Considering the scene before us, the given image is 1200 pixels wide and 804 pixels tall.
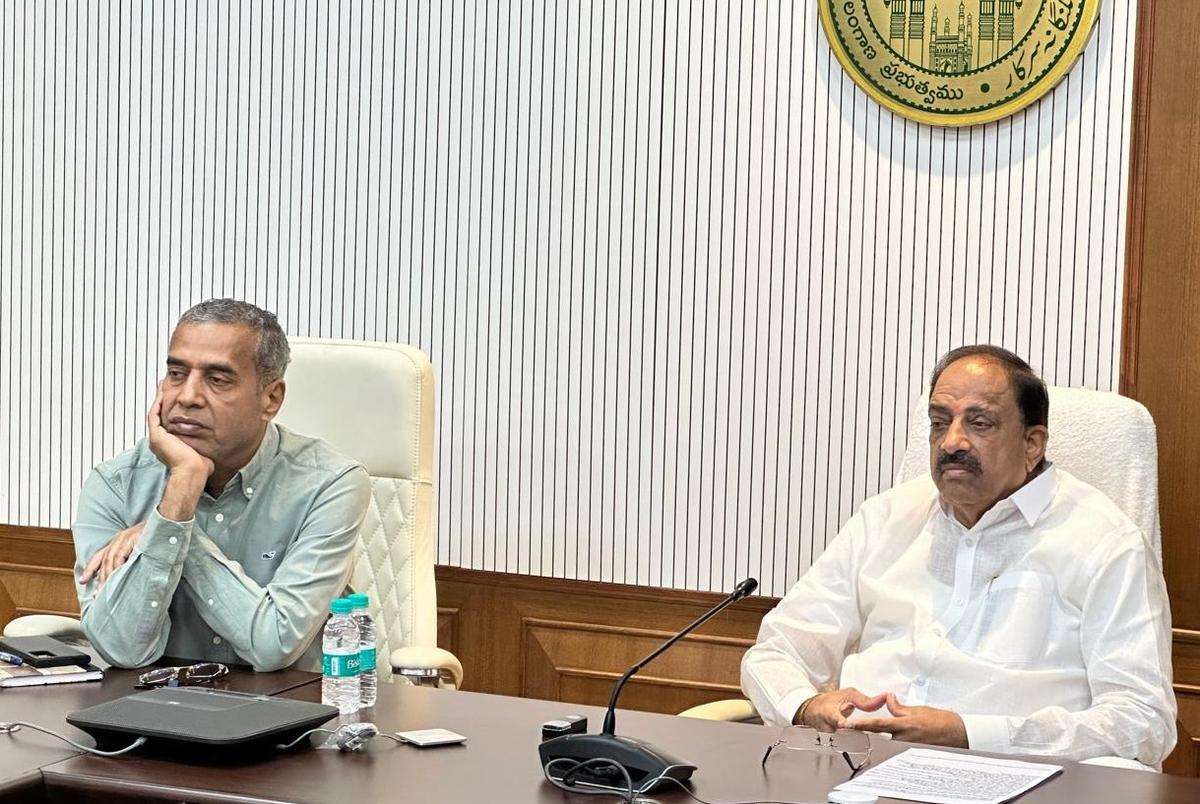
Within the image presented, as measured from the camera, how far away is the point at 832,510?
3.40 meters

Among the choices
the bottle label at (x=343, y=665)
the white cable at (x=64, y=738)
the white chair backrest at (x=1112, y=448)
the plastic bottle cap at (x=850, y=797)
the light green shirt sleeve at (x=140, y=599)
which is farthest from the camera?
the white chair backrest at (x=1112, y=448)

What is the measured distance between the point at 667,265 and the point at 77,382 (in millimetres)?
1663

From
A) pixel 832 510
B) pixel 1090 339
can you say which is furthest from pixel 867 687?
pixel 1090 339

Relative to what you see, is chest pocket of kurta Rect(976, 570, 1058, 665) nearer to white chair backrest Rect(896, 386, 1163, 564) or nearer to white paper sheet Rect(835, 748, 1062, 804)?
white chair backrest Rect(896, 386, 1163, 564)

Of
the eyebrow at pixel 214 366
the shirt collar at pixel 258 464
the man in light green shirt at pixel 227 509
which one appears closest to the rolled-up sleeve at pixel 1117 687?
the man in light green shirt at pixel 227 509

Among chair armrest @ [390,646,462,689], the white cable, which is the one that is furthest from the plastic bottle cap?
chair armrest @ [390,646,462,689]

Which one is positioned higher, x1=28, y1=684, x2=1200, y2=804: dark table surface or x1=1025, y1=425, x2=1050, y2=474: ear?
x1=1025, y1=425, x2=1050, y2=474: ear

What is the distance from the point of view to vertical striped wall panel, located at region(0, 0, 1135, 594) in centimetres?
327

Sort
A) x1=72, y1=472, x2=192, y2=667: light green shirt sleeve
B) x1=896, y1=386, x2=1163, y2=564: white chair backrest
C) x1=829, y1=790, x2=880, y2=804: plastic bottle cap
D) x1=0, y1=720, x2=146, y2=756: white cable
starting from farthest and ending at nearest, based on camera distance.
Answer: x1=896, y1=386, x2=1163, y2=564: white chair backrest → x1=72, y1=472, x2=192, y2=667: light green shirt sleeve → x1=0, y1=720, x2=146, y2=756: white cable → x1=829, y1=790, x2=880, y2=804: plastic bottle cap

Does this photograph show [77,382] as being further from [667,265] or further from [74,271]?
[667,265]

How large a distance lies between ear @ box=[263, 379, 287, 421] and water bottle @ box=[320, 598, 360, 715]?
629 millimetres

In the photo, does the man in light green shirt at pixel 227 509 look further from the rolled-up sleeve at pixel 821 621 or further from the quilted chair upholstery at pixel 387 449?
the rolled-up sleeve at pixel 821 621

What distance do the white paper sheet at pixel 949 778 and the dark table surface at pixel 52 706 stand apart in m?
0.93

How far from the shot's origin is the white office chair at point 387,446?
3.00m
